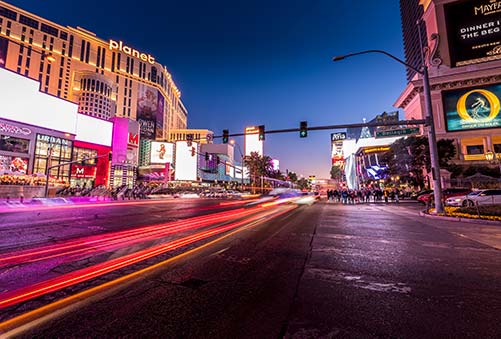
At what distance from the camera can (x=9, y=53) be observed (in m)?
91.6

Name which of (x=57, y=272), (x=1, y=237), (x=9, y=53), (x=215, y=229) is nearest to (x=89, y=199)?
(x=1, y=237)

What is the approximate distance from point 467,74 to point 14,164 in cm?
7995

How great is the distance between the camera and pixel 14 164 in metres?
42.0

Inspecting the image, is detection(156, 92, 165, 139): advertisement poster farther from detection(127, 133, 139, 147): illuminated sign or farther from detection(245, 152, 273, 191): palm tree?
detection(245, 152, 273, 191): palm tree

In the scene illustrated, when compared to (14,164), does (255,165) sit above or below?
above

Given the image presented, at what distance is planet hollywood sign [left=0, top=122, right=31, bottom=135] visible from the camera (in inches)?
1558

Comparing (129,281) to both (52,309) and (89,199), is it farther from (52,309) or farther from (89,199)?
(89,199)

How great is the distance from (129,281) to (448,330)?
4327mm

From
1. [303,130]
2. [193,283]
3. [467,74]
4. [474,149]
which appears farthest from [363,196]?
[193,283]

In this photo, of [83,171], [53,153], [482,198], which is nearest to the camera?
[482,198]

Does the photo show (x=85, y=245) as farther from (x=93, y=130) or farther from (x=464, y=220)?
(x=93, y=130)

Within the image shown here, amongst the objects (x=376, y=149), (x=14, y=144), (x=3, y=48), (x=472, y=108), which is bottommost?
(x=14, y=144)

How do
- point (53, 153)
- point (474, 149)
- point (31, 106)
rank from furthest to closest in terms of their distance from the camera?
1. point (53, 153)
2. point (31, 106)
3. point (474, 149)

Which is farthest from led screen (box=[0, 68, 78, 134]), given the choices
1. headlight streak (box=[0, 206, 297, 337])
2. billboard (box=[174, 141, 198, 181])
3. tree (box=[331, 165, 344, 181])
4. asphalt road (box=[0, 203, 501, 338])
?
tree (box=[331, 165, 344, 181])
